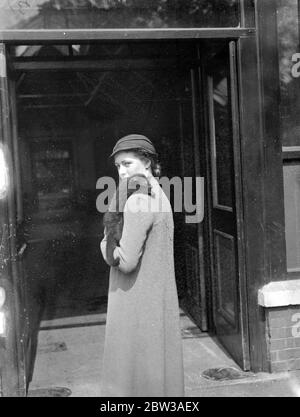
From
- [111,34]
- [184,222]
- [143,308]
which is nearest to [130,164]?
[143,308]

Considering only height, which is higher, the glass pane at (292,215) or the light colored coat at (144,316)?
the glass pane at (292,215)

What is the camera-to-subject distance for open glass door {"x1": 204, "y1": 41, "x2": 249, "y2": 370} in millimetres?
4188

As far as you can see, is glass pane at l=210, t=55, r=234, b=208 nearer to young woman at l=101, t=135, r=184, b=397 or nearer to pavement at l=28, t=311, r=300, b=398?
pavement at l=28, t=311, r=300, b=398

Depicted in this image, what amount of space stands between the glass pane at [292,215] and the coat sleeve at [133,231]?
1.81 m

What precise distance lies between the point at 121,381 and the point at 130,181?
1.10m

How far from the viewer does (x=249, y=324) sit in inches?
166

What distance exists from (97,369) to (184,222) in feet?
6.79

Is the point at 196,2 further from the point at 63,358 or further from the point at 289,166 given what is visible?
the point at 63,358

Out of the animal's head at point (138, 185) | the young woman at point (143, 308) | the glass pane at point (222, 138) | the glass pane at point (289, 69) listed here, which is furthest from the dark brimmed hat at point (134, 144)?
the glass pane at point (289, 69)

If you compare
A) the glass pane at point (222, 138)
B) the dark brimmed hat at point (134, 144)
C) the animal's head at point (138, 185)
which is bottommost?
the animal's head at point (138, 185)

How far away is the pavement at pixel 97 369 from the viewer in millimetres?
3943

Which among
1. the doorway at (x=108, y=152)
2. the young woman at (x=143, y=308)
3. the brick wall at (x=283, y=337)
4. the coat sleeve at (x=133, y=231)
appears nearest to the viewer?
the coat sleeve at (x=133, y=231)

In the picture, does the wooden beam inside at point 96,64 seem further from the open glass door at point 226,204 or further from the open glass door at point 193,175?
the open glass door at point 226,204
